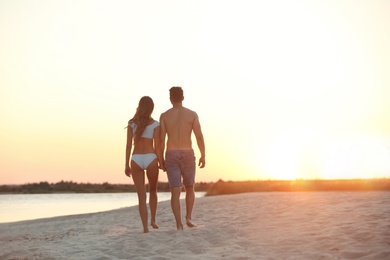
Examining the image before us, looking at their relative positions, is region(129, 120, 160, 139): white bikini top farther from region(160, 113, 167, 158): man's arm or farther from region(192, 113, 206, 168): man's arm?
region(192, 113, 206, 168): man's arm

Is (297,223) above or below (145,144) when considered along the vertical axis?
below

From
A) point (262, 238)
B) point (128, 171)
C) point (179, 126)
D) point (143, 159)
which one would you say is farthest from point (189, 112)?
point (262, 238)

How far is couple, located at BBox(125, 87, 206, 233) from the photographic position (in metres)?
10.1

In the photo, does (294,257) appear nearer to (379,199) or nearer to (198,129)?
(198,129)

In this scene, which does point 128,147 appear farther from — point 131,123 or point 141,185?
point 141,185

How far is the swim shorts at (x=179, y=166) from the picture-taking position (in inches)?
396

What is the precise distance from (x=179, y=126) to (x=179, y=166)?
76 centimetres

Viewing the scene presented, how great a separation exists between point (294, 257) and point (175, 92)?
398 cm

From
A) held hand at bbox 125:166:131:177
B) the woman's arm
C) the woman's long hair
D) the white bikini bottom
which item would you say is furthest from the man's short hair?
held hand at bbox 125:166:131:177

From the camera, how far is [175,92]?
10.3 metres

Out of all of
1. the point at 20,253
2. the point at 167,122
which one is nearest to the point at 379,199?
the point at 167,122

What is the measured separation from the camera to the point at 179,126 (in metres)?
10.2

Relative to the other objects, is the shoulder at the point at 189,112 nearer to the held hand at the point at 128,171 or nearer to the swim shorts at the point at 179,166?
the swim shorts at the point at 179,166

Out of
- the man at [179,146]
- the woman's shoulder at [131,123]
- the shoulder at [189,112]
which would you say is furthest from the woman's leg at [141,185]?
the shoulder at [189,112]
